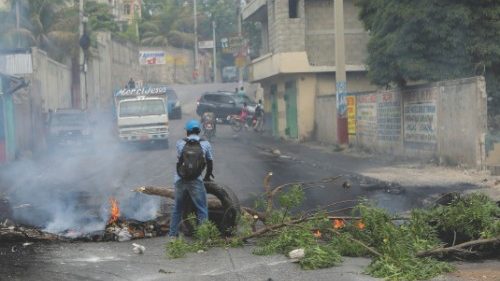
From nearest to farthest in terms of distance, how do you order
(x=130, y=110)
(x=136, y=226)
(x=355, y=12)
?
(x=136, y=226) < (x=130, y=110) < (x=355, y=12)

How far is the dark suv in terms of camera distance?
45375 mm

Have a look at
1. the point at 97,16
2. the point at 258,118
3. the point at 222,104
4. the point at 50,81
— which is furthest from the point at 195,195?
the point at 97,16

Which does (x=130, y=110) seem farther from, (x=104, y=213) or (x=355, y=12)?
(x=104, y=213)

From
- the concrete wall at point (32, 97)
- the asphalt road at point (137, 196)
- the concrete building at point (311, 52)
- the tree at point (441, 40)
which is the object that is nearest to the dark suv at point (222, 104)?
the concrete wall at point (32, 97)

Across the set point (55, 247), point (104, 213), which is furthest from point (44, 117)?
point (55, 247)

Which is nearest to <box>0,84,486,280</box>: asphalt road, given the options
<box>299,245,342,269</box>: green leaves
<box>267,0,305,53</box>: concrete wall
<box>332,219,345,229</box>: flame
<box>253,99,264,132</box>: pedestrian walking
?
<box>299,245,342,269</box>: green leaves

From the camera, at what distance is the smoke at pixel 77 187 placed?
1147 centimetres

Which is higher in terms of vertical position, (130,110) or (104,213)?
(130,110)

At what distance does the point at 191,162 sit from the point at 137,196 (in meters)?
3.68

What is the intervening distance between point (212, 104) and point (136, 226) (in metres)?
35.9

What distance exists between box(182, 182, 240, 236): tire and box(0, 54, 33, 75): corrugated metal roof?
2568cm

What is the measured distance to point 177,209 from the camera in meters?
9.47

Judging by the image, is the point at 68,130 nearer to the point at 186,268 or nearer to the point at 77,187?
the point at 77,187

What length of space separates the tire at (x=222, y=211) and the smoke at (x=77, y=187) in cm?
133
